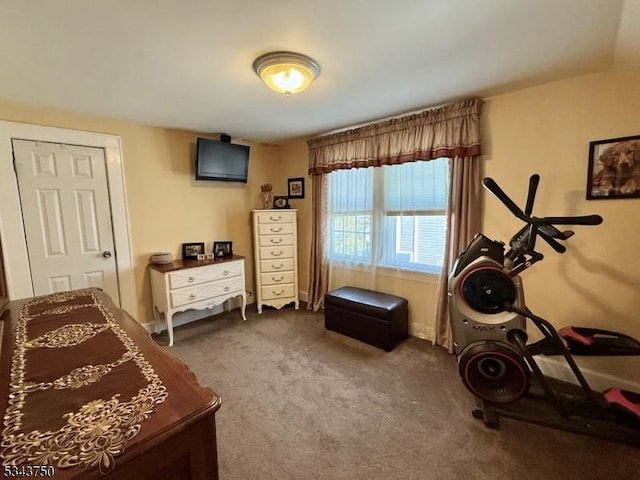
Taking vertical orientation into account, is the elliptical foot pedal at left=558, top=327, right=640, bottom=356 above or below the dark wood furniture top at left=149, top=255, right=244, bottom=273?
below

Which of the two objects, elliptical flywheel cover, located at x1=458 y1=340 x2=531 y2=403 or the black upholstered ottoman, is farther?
the black upholstered ottoman

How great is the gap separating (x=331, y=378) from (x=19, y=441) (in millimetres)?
1934

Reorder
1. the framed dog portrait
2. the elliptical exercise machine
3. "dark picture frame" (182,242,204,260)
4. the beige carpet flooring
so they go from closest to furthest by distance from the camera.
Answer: the beige carpet flooring, the elliptical exercise machine, the framed dog portrait, "dark picture frame" (182,242,204,260)

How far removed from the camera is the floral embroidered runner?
0.64 metres

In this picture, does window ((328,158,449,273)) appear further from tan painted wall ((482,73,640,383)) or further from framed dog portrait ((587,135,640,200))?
framed dog portrait ((587,135,640,200))

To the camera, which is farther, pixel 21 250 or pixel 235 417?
pixel 21 250

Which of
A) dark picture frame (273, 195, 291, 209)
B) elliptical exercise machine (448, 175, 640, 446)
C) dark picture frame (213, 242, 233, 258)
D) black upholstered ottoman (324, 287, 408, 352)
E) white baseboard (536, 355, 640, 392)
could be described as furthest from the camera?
dark picture frame (273, 195, 291, 209)

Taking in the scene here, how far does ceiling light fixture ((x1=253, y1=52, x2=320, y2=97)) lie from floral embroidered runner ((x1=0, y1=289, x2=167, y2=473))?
1.61 meters

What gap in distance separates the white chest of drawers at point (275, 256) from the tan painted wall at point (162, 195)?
46 cm

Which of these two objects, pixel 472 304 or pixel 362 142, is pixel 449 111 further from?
pixel 472 304

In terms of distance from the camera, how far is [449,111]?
8.14ft

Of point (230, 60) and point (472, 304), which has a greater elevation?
point (230, 60)

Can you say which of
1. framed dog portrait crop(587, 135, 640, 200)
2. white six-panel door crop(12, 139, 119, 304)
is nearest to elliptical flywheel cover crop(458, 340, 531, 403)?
framed dog portrait crop(587, 135, 640, 200)

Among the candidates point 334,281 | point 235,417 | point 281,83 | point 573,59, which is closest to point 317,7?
point 281,83
